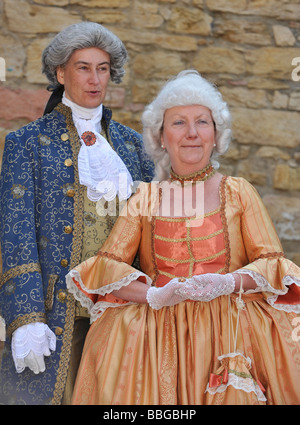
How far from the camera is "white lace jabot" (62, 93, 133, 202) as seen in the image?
2592 mm

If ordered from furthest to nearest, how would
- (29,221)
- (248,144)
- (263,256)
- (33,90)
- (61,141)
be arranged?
(248,144), (33,90), (61,141), (29,221), (263,256)

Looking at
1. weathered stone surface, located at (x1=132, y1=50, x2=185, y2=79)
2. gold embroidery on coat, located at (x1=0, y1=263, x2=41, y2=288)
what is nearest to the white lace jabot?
gold embroidery on coat, located at (x1=0, y1=263, x2=41, y2=288)

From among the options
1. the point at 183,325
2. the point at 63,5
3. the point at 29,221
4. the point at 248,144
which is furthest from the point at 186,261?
the point at 63,5

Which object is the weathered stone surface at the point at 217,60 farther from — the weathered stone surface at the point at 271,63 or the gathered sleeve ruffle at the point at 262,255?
the gathered sleeve ruffle at the point at 262,255

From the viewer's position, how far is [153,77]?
3709 mm

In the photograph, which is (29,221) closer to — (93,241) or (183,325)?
(93,241)

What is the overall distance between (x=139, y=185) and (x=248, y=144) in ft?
4.57

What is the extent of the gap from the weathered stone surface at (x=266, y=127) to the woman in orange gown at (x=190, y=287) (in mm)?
1315

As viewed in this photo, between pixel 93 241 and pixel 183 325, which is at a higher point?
pixel 93 241

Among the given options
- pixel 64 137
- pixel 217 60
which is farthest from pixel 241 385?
pixel 217 60

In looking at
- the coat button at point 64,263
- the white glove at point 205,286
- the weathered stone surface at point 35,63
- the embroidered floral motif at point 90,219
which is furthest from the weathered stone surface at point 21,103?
the white glove at point 205,286

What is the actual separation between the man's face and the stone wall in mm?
1001
